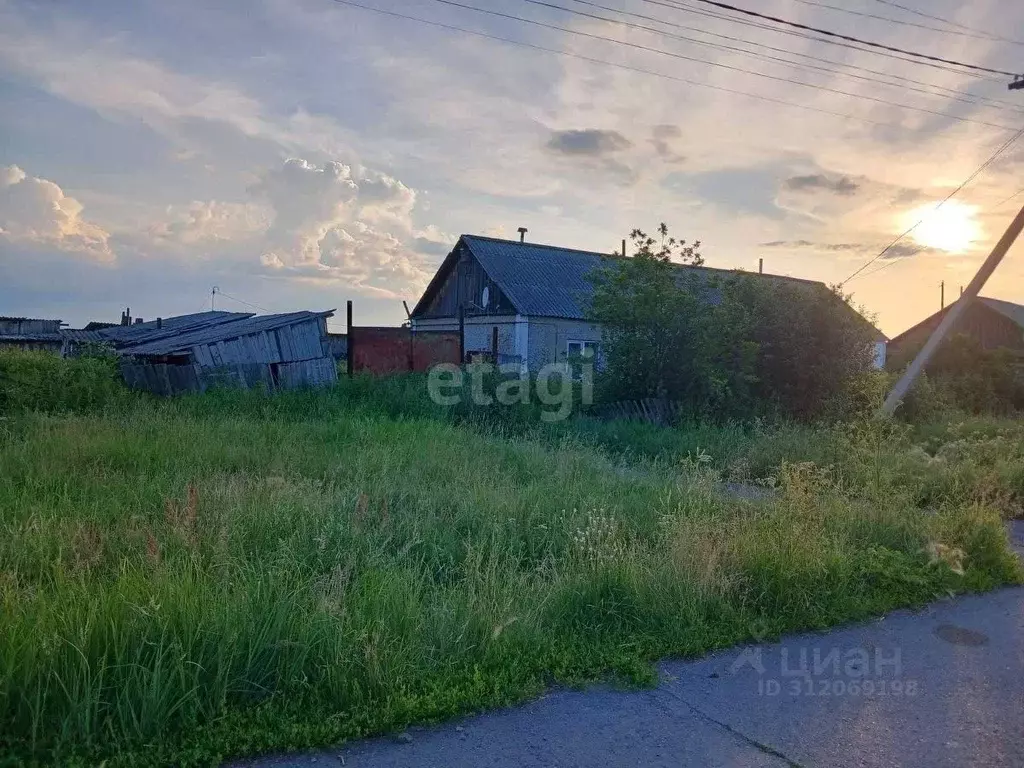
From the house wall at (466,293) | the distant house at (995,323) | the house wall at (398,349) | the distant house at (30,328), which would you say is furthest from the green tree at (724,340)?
the distant house at (995,323)

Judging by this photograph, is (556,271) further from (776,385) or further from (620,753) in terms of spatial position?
(620,753)

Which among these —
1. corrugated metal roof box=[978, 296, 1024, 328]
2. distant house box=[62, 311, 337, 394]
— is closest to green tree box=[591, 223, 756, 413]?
distant house box=[62, 311, 337, 394]

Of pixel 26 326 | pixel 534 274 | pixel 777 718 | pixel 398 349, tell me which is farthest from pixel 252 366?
pixel 26 326

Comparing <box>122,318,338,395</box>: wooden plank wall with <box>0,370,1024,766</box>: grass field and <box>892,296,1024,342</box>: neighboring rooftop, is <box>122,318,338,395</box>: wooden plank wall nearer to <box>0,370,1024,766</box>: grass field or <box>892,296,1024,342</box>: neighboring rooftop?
<box>0,370,1024,766</box>: grass field

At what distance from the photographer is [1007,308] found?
42.5 meters

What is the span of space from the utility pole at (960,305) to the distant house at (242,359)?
493 inches

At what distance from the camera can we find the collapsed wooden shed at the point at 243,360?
14406 millimetres

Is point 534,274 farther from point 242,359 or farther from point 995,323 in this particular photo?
point 995,323

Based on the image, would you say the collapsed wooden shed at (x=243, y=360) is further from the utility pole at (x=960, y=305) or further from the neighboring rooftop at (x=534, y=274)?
the utility pole at (x=960, y=305)

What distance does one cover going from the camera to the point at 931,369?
22.0 metres

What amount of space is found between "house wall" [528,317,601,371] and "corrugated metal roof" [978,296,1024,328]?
27393 mm

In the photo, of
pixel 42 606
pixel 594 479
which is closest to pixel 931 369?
pixel 594 479

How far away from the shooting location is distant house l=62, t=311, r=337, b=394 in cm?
1441

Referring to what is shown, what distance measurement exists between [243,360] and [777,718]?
14.5 metres
